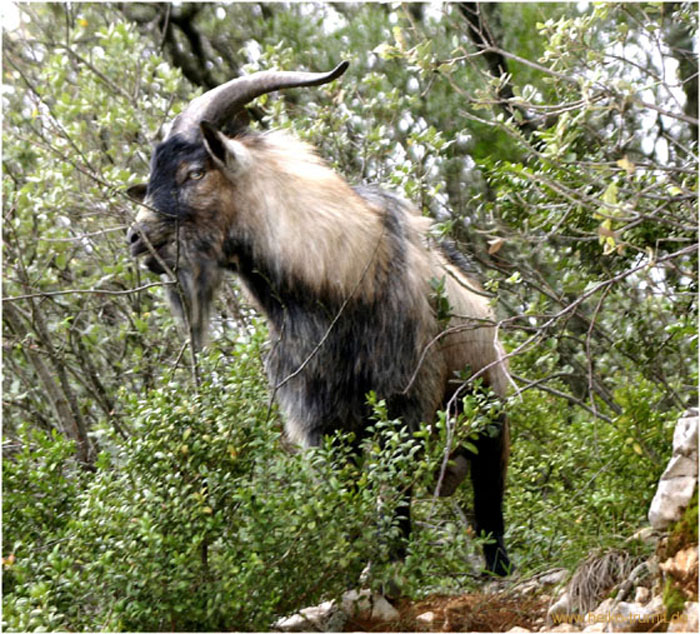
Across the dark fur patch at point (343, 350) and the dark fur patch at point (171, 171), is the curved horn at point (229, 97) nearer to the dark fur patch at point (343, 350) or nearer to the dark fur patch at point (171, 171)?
the dark fur patch at point (171, 171)

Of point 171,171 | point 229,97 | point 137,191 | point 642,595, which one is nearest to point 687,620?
point 642,595

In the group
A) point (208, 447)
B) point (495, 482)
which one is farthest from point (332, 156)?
point (208, 447)

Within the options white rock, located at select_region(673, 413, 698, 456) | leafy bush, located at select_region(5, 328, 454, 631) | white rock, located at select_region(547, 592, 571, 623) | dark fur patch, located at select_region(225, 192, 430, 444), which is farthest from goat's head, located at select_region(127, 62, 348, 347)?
white rock, located at select_region(673, 413, 698, 456)

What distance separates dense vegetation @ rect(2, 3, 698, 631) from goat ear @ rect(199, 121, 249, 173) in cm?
66

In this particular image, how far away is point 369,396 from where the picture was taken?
4.61 metres

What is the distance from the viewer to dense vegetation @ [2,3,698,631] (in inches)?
154

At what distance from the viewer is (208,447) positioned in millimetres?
4156

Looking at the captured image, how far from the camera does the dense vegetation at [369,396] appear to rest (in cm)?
392

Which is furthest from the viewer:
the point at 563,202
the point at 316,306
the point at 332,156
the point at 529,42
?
the point at 529,42

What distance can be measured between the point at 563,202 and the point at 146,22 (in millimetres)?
6966

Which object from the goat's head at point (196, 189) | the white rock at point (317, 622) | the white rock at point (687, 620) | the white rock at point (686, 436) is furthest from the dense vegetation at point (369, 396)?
the white rock at point (687, 620)

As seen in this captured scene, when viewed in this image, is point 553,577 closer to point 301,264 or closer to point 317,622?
point 317,622

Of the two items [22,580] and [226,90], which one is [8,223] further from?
[22,580]

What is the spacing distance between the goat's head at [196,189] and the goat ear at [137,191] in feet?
0.69
